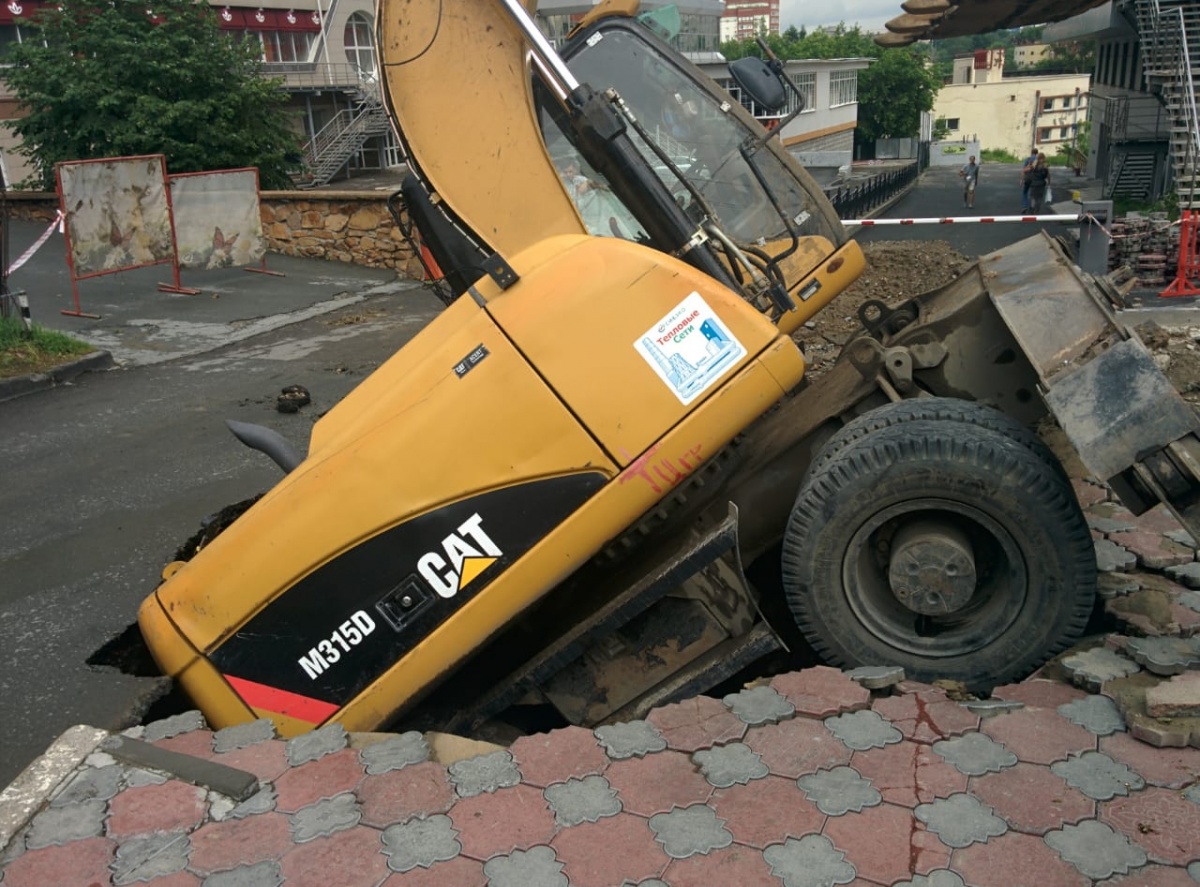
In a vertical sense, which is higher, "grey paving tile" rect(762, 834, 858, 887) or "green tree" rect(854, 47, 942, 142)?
"grey paving tile" rect(762, 834, 858, 887)

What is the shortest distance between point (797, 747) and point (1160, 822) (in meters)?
0.94

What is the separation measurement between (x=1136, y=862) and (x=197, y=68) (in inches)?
779

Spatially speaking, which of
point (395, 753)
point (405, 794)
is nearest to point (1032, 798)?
point (405, 794)

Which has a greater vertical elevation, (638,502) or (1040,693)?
(638,502)

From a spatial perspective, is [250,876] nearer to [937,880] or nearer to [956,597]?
[937,880]

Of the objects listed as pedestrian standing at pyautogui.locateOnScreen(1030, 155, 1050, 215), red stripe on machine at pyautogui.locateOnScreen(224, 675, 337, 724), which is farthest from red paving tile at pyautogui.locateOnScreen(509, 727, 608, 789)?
pedestrian standing at pyautogui.locateOnScreen(1030, 155, 1050, 215)

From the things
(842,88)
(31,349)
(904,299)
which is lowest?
(842,88)

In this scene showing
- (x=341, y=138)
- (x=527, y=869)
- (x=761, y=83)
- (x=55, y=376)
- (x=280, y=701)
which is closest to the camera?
(x=527, y=869)

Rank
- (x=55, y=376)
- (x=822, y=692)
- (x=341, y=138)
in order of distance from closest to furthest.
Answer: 1. (x=822, y=692)
2. (x=55, y=376)
3. (x=341, y=138)

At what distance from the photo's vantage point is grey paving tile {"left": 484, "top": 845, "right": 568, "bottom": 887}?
2.57 metres

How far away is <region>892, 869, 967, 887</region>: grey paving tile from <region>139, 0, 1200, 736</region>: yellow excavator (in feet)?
3.59

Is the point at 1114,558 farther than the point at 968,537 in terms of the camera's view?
Yes

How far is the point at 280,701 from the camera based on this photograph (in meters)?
3.65

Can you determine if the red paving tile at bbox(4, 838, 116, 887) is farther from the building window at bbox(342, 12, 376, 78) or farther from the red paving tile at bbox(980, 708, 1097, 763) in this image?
the building window at bbox(342, 12, 376, 78)
